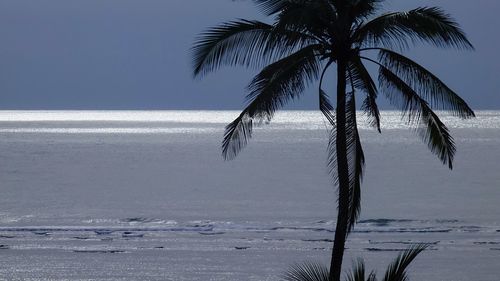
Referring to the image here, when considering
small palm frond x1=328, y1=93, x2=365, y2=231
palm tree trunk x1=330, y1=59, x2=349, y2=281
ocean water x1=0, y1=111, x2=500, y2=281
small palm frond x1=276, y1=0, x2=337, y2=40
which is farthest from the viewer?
ocean water x1=0, y1=111, x2=500, y2=281

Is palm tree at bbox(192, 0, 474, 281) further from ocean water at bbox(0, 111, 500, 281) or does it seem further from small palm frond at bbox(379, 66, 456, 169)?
ocean water at bbox(0, 111, 500, 281)

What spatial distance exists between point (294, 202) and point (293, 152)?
78.5 meters

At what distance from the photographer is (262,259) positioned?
31.7 metres

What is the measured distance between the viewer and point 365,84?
1692 cm

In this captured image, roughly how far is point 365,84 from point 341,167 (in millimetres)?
1680

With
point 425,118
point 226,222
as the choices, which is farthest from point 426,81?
point 226,222

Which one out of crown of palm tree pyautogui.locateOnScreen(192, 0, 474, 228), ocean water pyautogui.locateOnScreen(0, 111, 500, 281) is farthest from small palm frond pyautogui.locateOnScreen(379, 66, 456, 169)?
ocean water pyautogui.locateOnScreen(0, 111, 500, 281)

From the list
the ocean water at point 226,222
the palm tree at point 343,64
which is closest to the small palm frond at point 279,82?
the palm tree at point 343,64

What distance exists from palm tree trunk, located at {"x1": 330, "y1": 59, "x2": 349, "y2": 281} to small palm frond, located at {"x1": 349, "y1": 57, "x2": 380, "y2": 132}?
289mm

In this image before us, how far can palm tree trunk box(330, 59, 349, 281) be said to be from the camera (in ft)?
53.5

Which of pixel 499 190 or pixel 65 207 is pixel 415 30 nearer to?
pixel 65 207

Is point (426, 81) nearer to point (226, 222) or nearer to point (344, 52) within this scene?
point (344, 52)

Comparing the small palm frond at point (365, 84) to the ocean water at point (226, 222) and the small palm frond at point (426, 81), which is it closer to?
the small palm frond at point (426, 81)

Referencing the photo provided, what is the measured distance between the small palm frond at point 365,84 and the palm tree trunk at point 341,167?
0.29m
